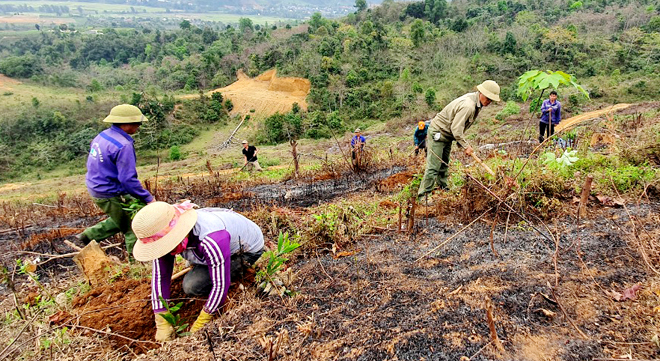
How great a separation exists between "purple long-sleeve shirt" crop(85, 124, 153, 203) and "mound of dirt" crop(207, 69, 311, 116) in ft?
71.4

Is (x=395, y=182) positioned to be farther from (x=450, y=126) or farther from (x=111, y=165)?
(x=111, y=165)

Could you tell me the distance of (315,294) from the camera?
2477mm

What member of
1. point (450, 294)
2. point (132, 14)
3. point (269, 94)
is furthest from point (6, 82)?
point (132, 14)

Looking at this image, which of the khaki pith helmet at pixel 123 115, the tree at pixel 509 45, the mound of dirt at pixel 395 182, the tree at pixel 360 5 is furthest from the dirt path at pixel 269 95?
the khaki pith helmet at pixel 123 115

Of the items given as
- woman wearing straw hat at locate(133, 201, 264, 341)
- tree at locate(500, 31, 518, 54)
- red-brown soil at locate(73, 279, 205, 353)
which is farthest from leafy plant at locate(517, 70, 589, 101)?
tree at locate(500, 31, 518, 54)

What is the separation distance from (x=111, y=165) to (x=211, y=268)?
5.10 ft

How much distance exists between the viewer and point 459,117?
386 cm

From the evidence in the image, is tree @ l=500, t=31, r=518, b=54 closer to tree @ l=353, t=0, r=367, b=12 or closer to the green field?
tree @ l=353, t=0, r=367, b=12

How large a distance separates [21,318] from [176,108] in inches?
939

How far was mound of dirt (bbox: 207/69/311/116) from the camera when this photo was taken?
25094mm

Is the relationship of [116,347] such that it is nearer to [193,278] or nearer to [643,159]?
[193,278]

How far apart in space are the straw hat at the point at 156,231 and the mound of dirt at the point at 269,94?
2280 cm

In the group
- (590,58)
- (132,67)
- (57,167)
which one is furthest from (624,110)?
(132,67)

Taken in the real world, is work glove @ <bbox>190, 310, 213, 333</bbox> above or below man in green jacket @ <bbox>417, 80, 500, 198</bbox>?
below
